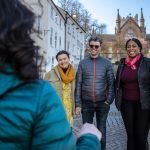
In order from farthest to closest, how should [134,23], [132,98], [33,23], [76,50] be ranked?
[134,23] → [76,50] → [132,98] → [33,23]

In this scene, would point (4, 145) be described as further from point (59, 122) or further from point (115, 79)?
point (115, 79)

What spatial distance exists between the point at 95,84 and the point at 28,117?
5.82 m

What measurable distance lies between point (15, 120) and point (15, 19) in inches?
12.9

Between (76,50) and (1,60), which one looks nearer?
(1,60)

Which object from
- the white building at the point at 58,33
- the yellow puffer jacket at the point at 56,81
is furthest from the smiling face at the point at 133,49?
the white building at the point at 58,33

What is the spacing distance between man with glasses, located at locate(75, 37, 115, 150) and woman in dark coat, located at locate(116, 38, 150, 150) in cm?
34

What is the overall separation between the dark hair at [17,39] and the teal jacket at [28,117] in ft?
0.11

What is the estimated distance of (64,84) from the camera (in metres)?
7.31

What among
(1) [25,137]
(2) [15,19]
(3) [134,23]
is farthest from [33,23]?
(3) [134,23]

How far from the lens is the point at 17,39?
149 centimetres

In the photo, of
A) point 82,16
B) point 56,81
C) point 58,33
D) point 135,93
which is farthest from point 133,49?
point 82,16

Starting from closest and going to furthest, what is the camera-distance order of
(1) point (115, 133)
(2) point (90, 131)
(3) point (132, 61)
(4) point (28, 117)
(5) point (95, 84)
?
1. (4) point (28, 117)
2. (2) point (90, 131)
3. (3) point (132, 61)
4. (5) point (95, 84)
5. (1) point (115, 133)

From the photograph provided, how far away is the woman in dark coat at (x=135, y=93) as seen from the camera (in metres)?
6.73

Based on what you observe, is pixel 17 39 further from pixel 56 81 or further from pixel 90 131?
pixel 56 81
